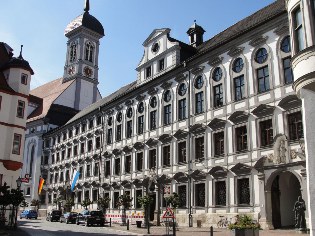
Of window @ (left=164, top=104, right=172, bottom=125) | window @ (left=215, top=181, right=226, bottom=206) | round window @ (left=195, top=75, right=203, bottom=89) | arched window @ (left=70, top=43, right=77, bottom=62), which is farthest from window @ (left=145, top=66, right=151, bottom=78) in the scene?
arched window @ (left=70, top=43, right=77, bottom=62)

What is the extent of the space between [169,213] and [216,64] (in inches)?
606

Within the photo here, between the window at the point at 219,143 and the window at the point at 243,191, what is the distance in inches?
115

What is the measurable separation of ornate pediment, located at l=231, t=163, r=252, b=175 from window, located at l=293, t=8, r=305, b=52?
45.0 feet

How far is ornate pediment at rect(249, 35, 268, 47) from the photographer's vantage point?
2788 cm

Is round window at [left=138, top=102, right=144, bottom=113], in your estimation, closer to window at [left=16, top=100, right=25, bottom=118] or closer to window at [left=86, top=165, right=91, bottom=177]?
window at [left=16, top=100, right=25, bottom=118]

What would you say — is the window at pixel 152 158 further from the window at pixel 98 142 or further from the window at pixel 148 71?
the window at pixel 98 142

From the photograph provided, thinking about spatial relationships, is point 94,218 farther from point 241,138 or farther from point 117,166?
point 241,138

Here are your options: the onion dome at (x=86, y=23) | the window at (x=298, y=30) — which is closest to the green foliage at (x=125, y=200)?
the window at (x=298, y=30)

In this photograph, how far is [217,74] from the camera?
104ft

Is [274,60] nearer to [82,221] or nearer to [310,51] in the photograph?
[310,51]

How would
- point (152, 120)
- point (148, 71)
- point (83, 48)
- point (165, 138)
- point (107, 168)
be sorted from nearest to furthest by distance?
point (165, 138), point (152, 120), point (148, 71), point (107, 168), point (83, 48)

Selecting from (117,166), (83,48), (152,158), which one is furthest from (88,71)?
(152,158)

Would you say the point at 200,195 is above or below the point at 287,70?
below

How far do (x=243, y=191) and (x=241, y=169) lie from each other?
157cm
